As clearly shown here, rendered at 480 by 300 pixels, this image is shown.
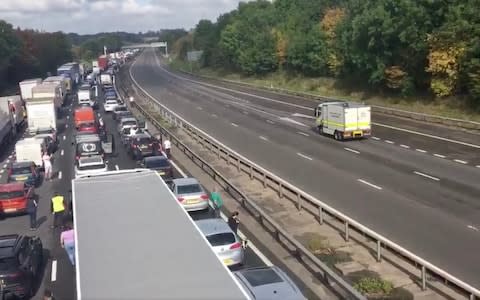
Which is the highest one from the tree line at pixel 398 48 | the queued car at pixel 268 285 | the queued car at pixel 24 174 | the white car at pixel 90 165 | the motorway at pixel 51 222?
the tree line at pixel 398 48

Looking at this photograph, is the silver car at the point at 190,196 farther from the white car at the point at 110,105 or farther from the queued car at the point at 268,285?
the white car at the point at 110,105

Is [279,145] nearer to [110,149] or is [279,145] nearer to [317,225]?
[110,149]

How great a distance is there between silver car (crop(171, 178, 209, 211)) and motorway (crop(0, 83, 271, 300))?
0.41 meters

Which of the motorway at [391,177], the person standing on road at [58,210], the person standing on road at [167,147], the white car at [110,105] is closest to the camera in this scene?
the motorway at [391,177]

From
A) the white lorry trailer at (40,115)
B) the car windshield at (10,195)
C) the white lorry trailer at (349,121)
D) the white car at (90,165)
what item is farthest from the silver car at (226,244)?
the white lorry trailer at (40,115)

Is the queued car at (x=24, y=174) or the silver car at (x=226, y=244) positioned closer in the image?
the silver car at (x=226, y=244)

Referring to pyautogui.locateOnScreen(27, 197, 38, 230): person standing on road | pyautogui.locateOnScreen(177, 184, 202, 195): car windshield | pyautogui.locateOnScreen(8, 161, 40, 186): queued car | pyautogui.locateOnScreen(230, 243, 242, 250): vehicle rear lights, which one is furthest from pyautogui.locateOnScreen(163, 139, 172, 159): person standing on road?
pyautogui.locateOnScreen(230, 243, 242, 250): vehicle rear lights

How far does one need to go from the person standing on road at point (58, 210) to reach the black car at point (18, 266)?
420 centimetres

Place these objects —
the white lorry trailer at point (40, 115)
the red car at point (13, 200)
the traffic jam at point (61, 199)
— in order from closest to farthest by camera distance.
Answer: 1. the traffic jam at point (61, 199)
2. the red car at point (13, 200)
3. the white lorry trailer at point (40, 115)

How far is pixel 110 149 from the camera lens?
36281mm

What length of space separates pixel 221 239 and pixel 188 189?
21.0ft

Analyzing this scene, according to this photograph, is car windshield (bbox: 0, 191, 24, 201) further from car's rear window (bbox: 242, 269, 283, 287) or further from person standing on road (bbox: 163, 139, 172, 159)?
car's rear window (bbox: 242, 269, 283, 287)

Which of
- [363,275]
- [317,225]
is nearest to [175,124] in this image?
[317,225]

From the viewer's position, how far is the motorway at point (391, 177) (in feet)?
56.6
